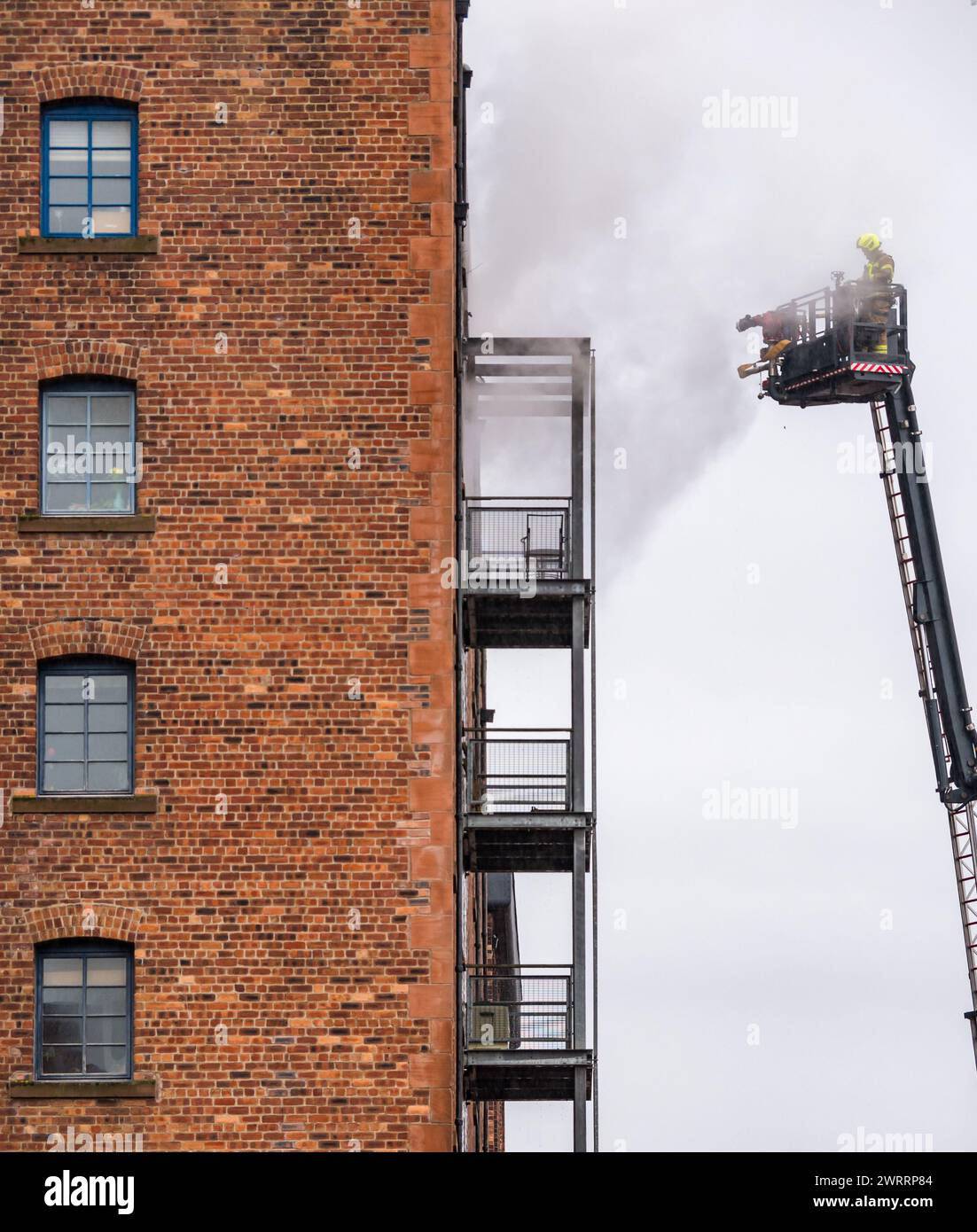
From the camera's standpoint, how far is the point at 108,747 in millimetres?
21875

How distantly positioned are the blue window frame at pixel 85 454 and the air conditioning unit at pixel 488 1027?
272 inches

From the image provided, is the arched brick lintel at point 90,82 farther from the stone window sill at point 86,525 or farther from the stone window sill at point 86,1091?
the stone window sill at point 86,1091

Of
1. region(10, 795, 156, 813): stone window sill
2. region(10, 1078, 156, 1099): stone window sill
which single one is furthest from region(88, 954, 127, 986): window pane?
region(10, 795, 156, 813): stone window sill

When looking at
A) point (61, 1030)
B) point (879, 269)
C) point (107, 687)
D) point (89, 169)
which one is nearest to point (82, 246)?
point (89, 169)

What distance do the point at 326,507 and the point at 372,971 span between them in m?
4.51

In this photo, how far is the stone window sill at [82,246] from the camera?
22.4 m

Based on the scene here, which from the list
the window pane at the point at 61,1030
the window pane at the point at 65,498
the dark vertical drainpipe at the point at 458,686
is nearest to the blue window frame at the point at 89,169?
the window pane at the point at 65,498

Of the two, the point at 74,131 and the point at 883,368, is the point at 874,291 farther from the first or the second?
the point at 74,131

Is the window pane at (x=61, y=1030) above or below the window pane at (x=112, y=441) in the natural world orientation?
below

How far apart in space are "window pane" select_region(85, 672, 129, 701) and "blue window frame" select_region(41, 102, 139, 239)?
14.6 ft

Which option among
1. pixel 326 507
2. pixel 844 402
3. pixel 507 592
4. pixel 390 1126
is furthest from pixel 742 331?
pixel 390 1126

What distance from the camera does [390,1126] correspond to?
21156mm

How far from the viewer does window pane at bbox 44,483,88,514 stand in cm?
2214

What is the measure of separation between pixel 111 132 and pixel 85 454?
3.33 m
